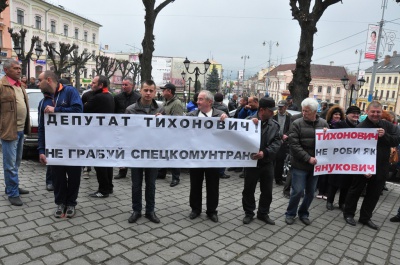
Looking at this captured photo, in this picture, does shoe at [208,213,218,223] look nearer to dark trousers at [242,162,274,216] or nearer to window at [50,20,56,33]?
dark trousers at [242,162,274,216]

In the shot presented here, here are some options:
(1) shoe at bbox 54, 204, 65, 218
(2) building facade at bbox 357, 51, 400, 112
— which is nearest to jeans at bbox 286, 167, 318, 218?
(1) shoe at bbox 54, 204, 65, 218

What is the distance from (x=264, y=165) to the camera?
4.54 metres

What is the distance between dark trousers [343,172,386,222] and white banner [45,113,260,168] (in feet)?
5.82

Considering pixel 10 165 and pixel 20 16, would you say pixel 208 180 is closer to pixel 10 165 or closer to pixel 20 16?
pixel 10 165

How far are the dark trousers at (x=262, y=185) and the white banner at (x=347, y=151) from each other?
75 centimetres

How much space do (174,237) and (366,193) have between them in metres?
3.15

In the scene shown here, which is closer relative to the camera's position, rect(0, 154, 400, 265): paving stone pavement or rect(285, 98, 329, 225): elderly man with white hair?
rect(0, 154, 400, 265): paving stone pavement

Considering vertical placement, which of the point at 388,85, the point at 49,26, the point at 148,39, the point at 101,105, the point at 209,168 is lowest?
the point at 209,168

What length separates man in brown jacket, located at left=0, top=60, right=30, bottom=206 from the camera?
4.52 m

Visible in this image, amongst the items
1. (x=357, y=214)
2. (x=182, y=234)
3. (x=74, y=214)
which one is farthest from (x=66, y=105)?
(x=357, y=214)

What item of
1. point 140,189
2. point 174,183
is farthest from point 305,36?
point 140,189

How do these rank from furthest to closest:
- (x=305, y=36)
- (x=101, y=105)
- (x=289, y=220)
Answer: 1. (x=305, y=36)
2. (x=101, y=105)
3. (x=289, y=220)

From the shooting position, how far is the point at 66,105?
13.9ft

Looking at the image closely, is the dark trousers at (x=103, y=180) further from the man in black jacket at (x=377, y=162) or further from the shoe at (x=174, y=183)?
the man in black jacket at (x=377, y=162)
